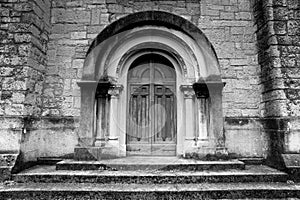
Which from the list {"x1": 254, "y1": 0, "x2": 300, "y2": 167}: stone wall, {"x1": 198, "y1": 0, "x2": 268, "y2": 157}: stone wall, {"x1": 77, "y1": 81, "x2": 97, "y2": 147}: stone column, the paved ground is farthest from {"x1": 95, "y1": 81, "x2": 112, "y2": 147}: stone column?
{"x1": 254, "y1": 0, "x2": 300, "y2": 167}: stone wall

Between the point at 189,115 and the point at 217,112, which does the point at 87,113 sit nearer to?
the point at 189,115

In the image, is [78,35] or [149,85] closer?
[78,35]

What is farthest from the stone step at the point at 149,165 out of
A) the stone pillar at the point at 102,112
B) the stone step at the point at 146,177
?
the stone pillar at the point at 102,112

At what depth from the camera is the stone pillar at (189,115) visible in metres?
3.93

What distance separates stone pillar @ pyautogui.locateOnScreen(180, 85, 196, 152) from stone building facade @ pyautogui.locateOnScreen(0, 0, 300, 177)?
0.02m

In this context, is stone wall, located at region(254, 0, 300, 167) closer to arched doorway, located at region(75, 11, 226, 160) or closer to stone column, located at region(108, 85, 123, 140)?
arched doorway, located at region(75, 11, 226, 160)

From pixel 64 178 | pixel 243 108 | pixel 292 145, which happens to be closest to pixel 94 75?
pixel 64 178

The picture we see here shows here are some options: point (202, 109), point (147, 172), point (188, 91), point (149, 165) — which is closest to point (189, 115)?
point (202, 109)

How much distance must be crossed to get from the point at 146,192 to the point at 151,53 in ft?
8.93

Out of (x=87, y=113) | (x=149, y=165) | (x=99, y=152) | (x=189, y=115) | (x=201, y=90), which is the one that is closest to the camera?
(x=149, y=165)

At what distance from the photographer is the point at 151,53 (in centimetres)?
431

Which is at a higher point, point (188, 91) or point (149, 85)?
point (149, 85)

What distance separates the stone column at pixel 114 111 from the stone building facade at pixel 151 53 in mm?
19

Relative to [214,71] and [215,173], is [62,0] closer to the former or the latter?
[214,71]
